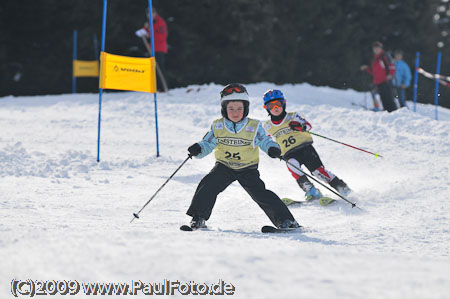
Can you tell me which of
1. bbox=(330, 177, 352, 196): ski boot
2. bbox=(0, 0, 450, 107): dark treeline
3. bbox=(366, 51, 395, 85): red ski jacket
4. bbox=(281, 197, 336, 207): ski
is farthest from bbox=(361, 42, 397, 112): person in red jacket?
bbox=(281, 197, 336, 207): ski

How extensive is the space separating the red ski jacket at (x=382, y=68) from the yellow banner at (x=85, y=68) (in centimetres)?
749

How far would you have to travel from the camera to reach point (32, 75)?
1786 cm

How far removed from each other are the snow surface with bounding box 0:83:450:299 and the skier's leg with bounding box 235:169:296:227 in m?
0.22

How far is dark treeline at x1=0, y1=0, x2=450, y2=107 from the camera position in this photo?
17.7 m

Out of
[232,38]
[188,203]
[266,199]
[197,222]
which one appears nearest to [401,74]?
[232,38]

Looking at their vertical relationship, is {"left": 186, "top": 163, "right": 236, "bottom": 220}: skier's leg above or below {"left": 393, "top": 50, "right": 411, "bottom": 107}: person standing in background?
below

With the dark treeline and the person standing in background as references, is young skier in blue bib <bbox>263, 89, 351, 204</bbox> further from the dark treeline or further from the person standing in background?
the dark treeline

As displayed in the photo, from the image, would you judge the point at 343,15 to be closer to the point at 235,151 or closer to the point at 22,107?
the point at 22,107

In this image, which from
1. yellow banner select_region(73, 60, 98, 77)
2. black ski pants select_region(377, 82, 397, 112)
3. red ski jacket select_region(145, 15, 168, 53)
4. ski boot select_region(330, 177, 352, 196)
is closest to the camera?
ski boot select_region(330, 177, 352, 196)

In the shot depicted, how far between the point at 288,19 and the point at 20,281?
21823 mm

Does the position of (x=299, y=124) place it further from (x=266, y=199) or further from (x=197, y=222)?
(x=197, y=222)

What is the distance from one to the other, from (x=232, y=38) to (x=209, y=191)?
16.1 m

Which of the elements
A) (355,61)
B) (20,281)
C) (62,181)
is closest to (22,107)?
(62,181)

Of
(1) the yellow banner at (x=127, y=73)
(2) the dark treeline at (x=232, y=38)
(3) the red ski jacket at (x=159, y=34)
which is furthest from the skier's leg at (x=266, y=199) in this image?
(2) the dark treeline at (x=232, y=38)
